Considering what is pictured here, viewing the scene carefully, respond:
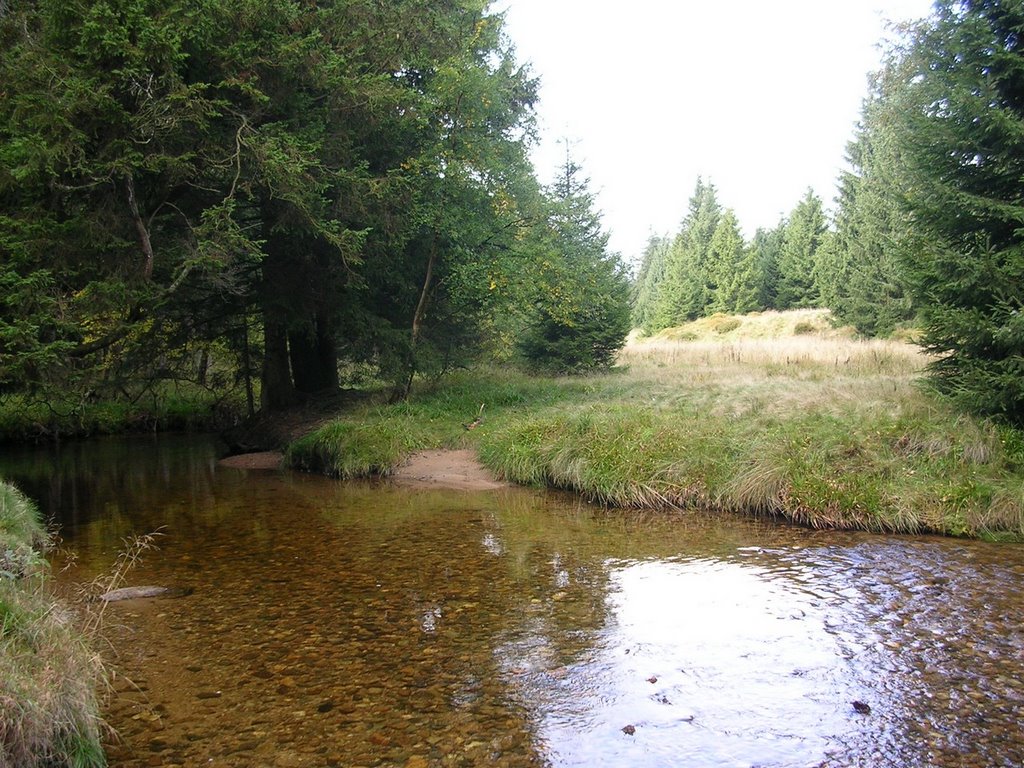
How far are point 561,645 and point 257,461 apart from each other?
1299 centimetres

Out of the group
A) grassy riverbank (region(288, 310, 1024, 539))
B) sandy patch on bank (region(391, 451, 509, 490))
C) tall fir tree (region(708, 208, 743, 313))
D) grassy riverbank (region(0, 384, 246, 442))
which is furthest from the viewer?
tall fir tree (region(708, 208, 743, 313))

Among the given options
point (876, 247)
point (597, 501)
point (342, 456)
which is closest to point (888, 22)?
point (876, 247)

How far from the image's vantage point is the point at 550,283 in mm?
18922

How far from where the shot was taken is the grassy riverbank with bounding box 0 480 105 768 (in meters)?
3.77

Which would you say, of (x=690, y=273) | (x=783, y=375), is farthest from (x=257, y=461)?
(x=690, y=273)

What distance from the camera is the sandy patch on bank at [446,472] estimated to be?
1392 cm

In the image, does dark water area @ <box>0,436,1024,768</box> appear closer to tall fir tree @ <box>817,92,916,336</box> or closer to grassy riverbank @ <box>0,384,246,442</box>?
grassy riverbank @ <box>0,384,246,442</box>

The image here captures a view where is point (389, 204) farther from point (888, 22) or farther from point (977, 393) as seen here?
point (888, 22)

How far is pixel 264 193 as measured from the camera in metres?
13.3

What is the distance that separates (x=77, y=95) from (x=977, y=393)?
12683 mm

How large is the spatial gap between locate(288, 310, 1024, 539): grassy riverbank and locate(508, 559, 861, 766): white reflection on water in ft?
10.8

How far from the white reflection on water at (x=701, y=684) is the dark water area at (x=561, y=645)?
0.02 metres

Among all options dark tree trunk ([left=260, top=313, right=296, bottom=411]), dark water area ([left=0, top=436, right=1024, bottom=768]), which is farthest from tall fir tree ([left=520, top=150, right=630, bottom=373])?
dark water area ([left=0, top=436, right=1024, bottom=768])

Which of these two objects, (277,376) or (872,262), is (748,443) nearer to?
(277,376)
